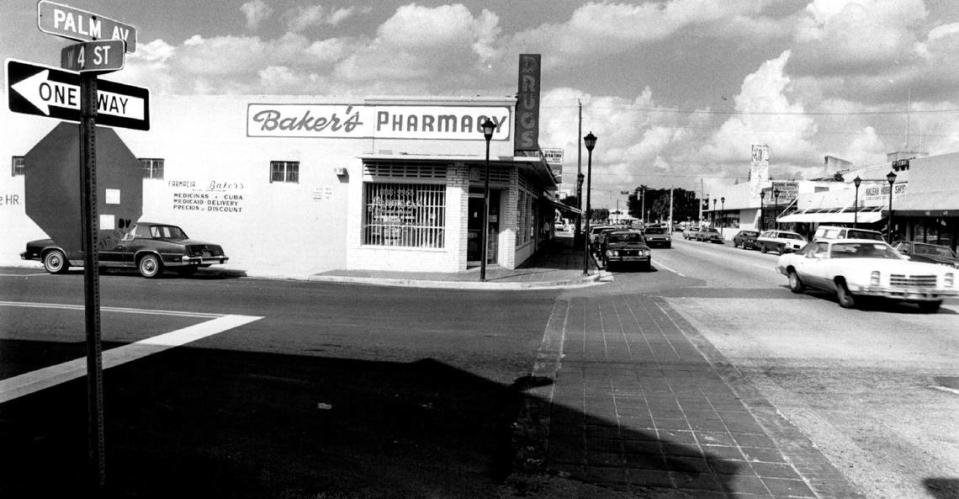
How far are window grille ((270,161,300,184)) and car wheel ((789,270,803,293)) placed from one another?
15.1 m

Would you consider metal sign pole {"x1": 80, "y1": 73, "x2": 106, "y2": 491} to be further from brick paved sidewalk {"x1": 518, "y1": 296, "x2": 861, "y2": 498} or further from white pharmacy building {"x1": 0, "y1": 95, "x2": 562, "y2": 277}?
white pharmacy building {"x1": 0, "y1": 95, "x2": 562, "y2": 277}

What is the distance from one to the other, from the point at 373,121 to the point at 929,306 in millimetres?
15730

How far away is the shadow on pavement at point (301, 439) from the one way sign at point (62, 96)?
230 centimetres

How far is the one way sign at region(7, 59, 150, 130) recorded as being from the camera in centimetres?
335

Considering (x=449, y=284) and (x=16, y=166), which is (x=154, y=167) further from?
(x=449, y=284)

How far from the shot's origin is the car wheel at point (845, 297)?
13.1 m

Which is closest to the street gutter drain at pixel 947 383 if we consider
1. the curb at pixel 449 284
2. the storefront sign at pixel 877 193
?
→ the curb at pixel 449 284

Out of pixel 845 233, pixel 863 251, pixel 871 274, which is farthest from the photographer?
pixel 845 233

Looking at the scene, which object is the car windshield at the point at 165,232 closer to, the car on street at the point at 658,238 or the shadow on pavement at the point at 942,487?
the shadow on pavement at the point at 942,487

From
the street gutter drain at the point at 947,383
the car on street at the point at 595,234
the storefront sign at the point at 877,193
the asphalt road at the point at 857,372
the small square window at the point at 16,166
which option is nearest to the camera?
the asphalt road at the point at 857,372

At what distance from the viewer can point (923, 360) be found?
8.34 m

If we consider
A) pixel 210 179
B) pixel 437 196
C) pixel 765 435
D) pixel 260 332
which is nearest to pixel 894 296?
pixel 765 435

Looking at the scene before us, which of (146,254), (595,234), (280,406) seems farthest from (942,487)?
(595,234)

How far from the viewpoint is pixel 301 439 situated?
5.03 m
